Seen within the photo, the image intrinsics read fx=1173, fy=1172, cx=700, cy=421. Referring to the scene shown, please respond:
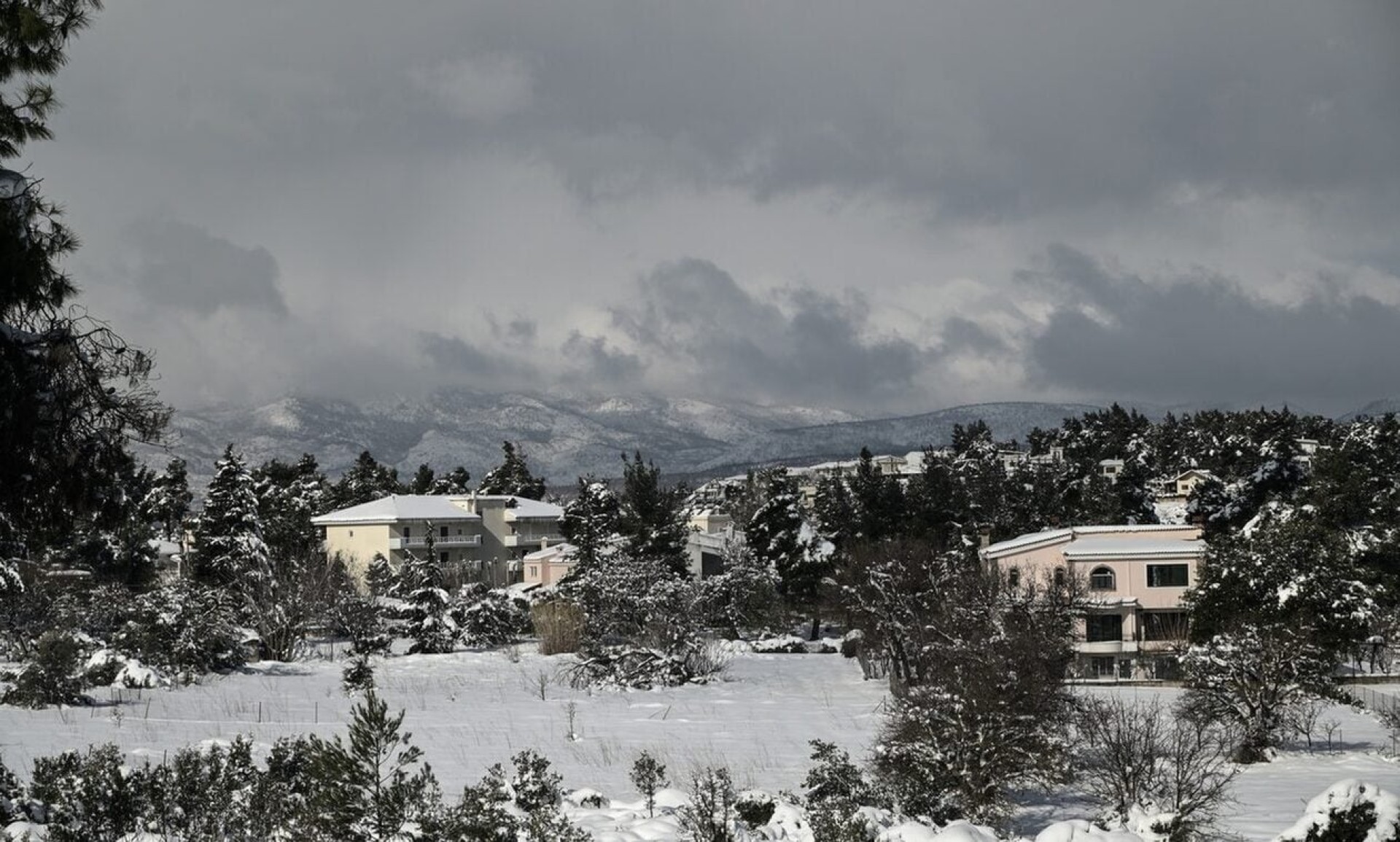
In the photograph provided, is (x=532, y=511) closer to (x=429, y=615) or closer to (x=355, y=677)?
(x=429, y=615)

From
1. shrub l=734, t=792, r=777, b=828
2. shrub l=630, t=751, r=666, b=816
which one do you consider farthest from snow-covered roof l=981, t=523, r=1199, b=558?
shrub l=734, t=792, r=777, b=828

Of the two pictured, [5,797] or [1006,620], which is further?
[1006,620]

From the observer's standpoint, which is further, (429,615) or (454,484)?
(454,484)

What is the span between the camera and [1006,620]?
31938mm

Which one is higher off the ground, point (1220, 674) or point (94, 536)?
point (94, 536)

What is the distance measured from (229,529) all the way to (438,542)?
99.2ft

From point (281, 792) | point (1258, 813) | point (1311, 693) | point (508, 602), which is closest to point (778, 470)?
point (508, 602)

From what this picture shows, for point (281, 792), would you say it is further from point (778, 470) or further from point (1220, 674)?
point (778, 470)

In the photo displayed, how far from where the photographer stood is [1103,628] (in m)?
48.3

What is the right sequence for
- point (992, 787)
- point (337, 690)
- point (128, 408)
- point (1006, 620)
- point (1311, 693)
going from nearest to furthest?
point (128, 408) < point (992, 787) < point (1311, 693) < point (1006, 620) < point (337, 690)

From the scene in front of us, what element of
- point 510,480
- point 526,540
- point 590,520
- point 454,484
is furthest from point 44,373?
point 454,484

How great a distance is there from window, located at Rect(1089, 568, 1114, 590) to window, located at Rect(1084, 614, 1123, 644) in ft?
3.74

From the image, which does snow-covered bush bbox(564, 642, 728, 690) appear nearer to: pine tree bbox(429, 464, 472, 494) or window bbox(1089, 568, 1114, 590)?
window bbox(1089, 568, 1114, 590)

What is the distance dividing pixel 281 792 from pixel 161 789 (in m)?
1.39
